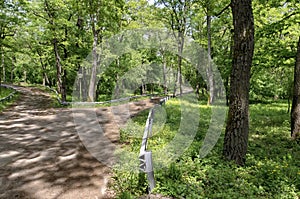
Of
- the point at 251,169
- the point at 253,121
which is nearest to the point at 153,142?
the point at 251,169

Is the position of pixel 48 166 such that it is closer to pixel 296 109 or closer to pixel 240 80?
pixel 240 80

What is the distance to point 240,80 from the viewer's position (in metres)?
6.55

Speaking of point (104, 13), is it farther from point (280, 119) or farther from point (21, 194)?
point (21, 194)

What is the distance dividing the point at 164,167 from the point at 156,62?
1515 inches

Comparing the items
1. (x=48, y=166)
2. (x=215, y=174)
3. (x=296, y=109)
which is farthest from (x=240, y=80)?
(x=48, y=166)

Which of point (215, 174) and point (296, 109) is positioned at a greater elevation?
point (296, 109)

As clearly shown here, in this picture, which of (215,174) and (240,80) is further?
(240,80)

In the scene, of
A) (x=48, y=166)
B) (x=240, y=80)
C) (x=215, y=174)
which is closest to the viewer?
(x=215, y=174)

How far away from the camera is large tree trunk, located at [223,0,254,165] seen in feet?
20.8

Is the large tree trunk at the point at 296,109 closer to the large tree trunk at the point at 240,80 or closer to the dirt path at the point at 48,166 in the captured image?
the large tree trunk at the point at 240,80

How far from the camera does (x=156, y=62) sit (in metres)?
Result: 43.6

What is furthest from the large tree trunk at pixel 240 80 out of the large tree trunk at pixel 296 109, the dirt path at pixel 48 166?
the large tree trunk at pixel 296 109

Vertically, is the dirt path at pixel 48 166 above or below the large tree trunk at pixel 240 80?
below

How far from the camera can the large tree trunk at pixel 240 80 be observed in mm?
6332
